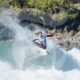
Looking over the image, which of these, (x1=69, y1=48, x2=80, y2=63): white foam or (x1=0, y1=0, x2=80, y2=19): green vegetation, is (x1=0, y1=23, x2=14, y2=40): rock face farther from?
(x1=69, y1=48, x2=80, y2=63): white foam

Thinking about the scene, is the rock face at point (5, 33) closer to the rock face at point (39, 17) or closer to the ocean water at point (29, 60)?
the ocean water at point (29, 60)

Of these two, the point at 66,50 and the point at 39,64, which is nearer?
the point at 39,64

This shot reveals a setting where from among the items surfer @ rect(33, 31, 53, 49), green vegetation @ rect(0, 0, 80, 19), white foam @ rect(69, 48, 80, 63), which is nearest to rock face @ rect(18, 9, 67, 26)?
green vegetation @ rect(0, 0, 80, 19)

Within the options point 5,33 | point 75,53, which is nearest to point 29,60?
point 75,53

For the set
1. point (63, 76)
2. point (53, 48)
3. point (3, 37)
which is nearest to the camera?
point (63, 76)

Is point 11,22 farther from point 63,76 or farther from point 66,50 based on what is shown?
point 63,76

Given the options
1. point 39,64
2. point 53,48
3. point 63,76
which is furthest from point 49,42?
point 63,76
